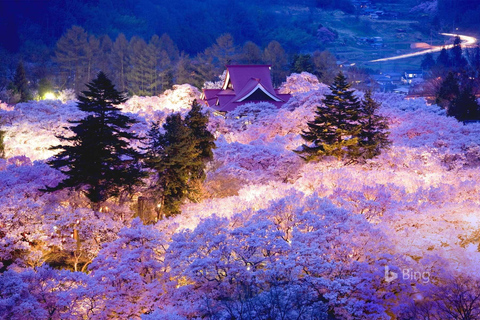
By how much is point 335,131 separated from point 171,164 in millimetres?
7238

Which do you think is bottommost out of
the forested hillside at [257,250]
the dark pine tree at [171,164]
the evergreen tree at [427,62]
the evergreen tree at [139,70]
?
the forested hillside at [257,250]

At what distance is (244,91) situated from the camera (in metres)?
37.3

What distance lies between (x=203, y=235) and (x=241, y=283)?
1771mm

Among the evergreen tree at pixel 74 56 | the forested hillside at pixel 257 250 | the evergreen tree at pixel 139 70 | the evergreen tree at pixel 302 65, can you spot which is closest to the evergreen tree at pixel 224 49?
the evergreen tree at pixel 139 70

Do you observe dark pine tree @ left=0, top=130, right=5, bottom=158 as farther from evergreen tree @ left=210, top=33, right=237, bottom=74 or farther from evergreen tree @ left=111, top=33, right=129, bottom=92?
evergreen tree @ left=210, top=33, right=237, bottom=74

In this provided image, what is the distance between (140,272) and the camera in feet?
43.0

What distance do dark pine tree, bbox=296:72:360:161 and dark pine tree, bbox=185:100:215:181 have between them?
3.66 metres

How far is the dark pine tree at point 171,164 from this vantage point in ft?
58.9

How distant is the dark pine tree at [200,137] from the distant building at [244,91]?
A: 50.6 feet

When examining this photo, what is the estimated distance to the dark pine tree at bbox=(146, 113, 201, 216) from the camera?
58.9 ft

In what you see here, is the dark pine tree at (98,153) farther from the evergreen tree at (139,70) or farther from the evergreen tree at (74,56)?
the evergreen tree at (139,70)

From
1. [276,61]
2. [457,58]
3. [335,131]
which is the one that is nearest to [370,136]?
[335,131]

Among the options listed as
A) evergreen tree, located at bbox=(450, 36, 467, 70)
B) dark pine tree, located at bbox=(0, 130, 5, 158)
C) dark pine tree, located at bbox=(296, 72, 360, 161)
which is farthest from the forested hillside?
evergreen tree, located at bbox=(450, 36, 467, 70)

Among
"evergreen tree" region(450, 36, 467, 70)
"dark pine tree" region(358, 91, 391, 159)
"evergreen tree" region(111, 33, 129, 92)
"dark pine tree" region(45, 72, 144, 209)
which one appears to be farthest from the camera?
"evergreen tree" region(450, 36, 467, 70)
